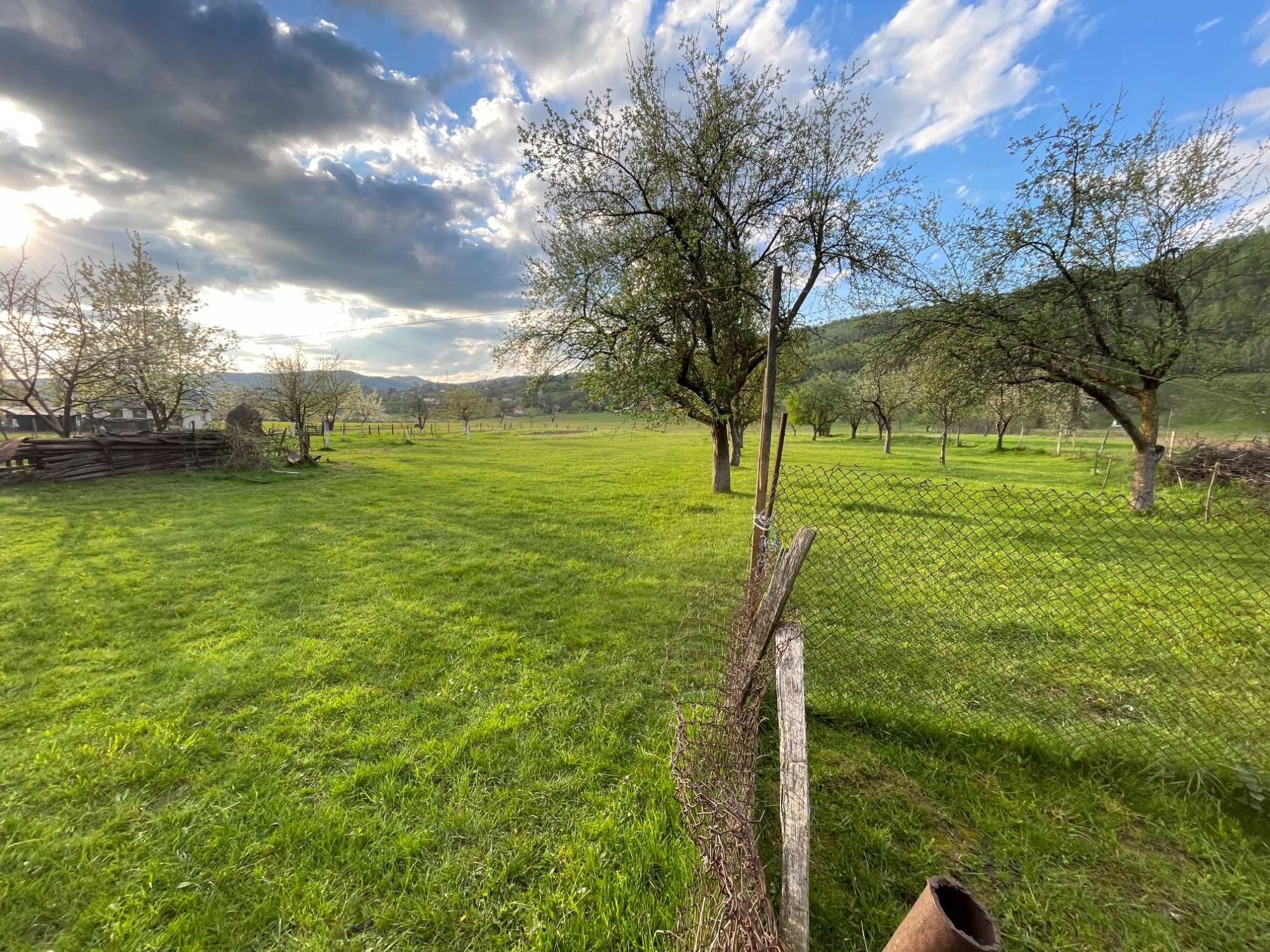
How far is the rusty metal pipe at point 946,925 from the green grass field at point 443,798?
122 centimetres

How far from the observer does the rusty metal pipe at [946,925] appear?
115 centimetres

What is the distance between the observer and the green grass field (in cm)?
221

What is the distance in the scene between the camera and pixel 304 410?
2919 centimetres

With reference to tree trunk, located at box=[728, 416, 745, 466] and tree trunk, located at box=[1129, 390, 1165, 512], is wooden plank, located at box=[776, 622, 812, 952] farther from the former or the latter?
tree trunk, located at box=[1129, 390, 1165, 512]

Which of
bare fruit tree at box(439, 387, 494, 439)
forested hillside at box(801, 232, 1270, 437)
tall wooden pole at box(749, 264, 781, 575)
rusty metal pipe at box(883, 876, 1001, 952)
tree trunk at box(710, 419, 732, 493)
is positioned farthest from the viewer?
bare fruit tree at box(439, 387, 494, 439)

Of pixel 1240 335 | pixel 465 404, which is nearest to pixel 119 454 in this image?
pixel 1240 335

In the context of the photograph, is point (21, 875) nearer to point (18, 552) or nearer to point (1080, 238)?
point (18, 552)

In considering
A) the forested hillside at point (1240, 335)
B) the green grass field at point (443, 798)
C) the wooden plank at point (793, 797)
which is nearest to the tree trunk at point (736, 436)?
the forested hillside at point (1240, 335)

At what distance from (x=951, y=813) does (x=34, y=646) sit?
8.51 meters

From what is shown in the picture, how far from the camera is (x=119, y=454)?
48.2 feet

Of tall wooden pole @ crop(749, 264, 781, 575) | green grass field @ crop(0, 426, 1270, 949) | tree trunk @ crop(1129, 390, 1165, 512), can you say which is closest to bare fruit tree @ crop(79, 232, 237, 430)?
green grass field @ crop(0, 426, 1270, 949)

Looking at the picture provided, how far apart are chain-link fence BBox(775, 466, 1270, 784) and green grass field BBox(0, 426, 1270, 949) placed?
40cm

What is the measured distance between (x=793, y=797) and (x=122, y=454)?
72.6 feet

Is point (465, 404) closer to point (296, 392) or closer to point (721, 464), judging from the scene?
point (296, 392)
